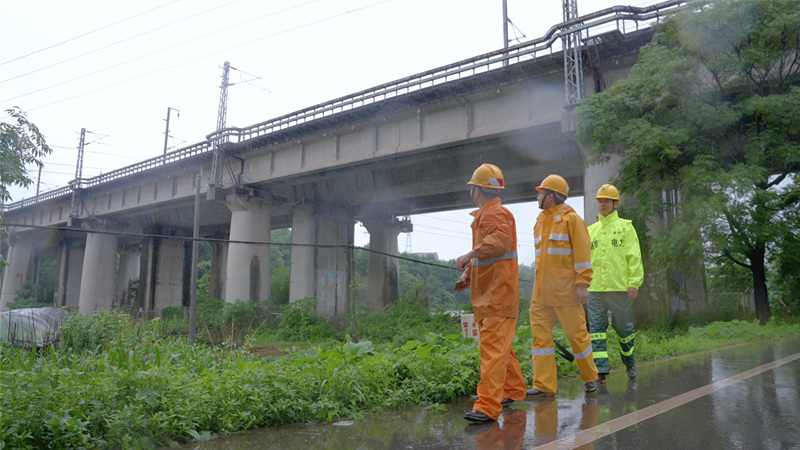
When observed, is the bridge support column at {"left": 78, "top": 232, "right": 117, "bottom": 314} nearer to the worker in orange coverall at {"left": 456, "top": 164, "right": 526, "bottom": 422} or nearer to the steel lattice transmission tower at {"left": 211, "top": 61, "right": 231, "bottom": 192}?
the steel lattice transmission tower at {"left": 211, "top": 61, "right": 231, "bottom": 192}

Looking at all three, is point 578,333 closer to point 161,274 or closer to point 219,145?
point 219,145

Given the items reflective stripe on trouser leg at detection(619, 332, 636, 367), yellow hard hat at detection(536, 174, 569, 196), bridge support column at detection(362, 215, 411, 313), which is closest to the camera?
yellow hard hat at detection(536, 174, 569, 196)

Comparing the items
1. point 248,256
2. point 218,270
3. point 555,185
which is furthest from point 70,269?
point 555,185

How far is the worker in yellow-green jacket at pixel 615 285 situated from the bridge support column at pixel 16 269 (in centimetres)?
6166

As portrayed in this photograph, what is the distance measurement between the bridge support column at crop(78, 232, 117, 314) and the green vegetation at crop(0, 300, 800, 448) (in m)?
39.0

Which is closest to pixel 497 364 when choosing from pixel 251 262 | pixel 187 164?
pixel 251 262

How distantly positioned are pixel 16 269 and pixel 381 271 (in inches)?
1700

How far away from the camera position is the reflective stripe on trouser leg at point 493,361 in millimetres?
4094

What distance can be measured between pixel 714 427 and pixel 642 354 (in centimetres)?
449

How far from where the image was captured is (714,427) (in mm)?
3900

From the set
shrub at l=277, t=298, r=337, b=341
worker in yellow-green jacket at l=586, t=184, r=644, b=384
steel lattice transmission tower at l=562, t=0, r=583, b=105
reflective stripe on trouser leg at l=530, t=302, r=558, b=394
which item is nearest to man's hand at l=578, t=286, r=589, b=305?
reflective stripe on trouser leg at l=530, t=302, r=558, b=394

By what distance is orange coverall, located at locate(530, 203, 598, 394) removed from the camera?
5.03m

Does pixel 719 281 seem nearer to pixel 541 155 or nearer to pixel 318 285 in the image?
pixel 541 155

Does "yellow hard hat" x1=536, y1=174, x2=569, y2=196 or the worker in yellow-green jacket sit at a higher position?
"yellow hard hat" x1=536, y1=174, x2=569, y2=196
